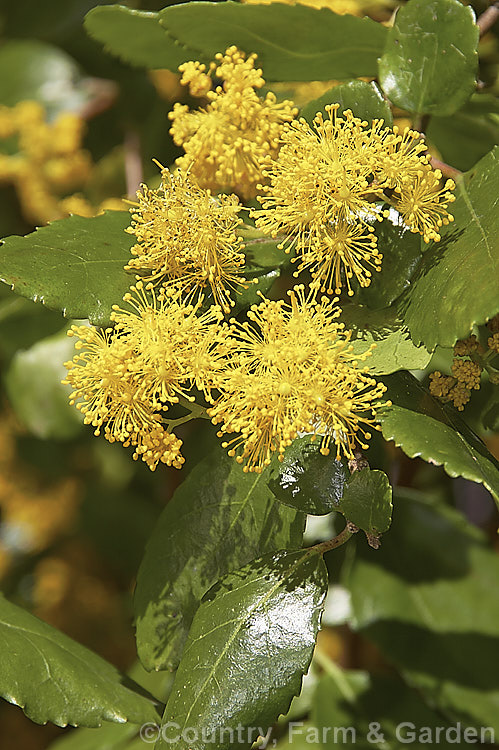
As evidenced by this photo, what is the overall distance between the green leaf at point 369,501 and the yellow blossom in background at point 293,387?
3cm

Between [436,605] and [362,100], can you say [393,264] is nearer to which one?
[362,100]

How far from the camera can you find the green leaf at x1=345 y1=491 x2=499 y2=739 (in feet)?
3.91

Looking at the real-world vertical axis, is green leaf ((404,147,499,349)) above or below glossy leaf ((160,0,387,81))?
below

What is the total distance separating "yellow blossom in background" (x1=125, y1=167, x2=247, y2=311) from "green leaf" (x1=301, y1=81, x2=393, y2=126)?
0.16m

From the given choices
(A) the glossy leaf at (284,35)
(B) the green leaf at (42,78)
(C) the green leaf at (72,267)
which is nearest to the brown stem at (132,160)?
(B) the green leaf at (42,78)

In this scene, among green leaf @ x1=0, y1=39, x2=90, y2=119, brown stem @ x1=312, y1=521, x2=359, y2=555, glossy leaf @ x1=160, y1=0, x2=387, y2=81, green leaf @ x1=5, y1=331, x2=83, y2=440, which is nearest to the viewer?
brown stem @ x1=312, y1=521, x2=359, y2=555

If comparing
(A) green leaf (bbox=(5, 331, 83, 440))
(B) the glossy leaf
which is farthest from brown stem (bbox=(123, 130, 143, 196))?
(B) the glossy leaf

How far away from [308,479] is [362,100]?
386 mm

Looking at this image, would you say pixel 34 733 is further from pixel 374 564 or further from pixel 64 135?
pixel 64 135

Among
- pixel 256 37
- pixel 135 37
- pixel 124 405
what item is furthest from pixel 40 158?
pixel 124 405

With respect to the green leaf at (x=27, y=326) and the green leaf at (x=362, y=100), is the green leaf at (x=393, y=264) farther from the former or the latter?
the green leaf at (x=27, y=326)

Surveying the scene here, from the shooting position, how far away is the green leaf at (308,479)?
0.72m

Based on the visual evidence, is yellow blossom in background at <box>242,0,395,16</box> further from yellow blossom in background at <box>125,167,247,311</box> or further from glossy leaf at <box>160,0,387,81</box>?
yellow blossom in background at <box>125,167,247,311</box>

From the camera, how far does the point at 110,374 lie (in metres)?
0.72
